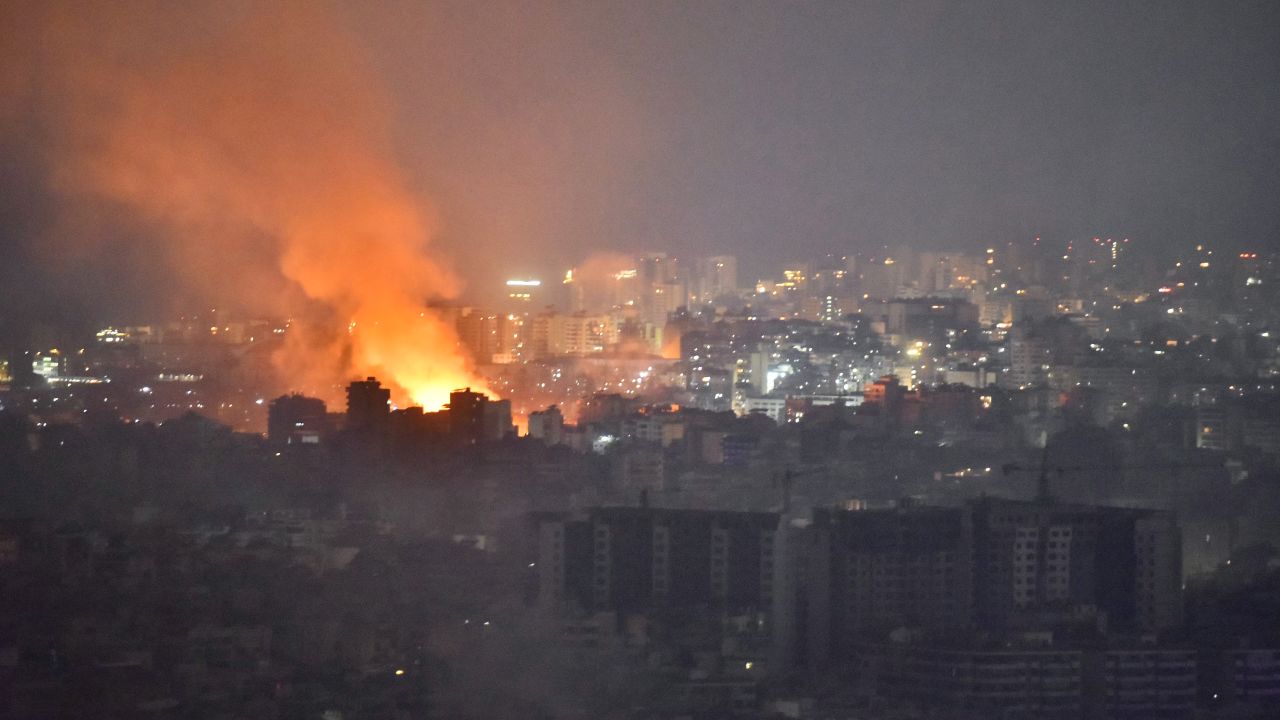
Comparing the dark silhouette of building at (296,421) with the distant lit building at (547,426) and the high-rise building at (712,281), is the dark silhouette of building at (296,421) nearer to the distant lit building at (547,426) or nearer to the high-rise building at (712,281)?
Result: the distant lit building at (547,426)

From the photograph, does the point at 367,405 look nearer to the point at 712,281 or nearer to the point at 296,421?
the point at 296,421

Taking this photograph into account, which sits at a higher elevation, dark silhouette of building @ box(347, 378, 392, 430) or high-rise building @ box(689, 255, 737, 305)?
high-rise building @ box(689, 255, 737, 305)

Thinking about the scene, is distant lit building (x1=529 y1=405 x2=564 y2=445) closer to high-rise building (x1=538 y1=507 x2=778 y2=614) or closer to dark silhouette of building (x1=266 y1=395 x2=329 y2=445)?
dark silhouette of building (x1=266 y1=395 x2=329 y2=445)

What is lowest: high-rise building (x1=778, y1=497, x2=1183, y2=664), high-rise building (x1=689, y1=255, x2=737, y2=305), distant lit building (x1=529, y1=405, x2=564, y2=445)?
high-rise building (x1=778, y1=497, x2=1183, y2=664)

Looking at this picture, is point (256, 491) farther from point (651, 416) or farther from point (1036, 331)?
point (1036, 331)

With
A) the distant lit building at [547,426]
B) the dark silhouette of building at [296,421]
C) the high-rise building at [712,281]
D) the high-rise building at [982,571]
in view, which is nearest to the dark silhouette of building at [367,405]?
the dark silhouette of building at [296,421]

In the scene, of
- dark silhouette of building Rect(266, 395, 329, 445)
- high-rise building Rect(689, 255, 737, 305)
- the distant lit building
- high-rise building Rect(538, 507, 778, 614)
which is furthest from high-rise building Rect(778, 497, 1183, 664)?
high-rise building Rect(689, 255, 737, 305)
